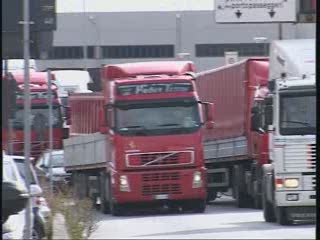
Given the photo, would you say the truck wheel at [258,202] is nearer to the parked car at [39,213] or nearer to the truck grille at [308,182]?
the truck grille at [308,182]

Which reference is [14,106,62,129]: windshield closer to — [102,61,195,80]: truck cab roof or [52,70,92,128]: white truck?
[102,61,195,80]: truck cab roof

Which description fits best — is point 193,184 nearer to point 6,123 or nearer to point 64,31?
point 6,123

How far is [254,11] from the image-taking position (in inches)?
1041

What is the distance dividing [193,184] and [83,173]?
639 cm

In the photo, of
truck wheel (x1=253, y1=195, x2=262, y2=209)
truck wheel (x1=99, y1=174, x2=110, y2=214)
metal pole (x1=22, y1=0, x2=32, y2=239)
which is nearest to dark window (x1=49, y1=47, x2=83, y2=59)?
truck wheel (x1=99, y1=174, x2=110, y2=214)

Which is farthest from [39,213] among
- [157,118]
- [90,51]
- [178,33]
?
[90,51]

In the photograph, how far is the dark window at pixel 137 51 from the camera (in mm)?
80938

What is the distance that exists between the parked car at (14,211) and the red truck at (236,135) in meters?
10.0

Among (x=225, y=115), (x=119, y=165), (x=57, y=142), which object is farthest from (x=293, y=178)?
(x=57, y=142)

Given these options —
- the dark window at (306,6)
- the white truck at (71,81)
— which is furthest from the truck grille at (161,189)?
the white truck at (71,81)

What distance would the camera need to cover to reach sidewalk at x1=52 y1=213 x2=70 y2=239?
18.3 meters

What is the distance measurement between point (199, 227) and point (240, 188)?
7.05 metres

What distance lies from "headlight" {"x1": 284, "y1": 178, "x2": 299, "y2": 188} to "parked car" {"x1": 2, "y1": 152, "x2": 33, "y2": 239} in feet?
20.6

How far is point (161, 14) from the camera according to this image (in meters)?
79.4
